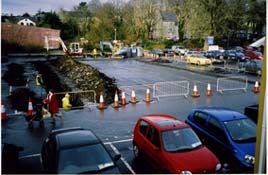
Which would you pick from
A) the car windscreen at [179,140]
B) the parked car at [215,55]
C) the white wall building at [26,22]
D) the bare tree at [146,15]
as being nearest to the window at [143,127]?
the car windscreen at [179,140]

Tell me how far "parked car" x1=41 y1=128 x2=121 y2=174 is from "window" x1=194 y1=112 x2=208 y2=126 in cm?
373

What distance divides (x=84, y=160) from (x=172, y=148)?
7.36 ft

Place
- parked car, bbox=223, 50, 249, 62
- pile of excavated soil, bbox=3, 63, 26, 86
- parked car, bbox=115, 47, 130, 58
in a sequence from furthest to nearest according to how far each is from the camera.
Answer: parked car, bbox=115, 47, 130, 58 < parked car, bbox=223, 50, 249, 62 < pile of excavated soil, bbox=3, 63, 26, 86

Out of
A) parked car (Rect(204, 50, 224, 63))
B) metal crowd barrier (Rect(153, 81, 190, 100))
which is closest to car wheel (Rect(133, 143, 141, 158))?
metal crowd barrier (Rect(153, 81, 190, 100))

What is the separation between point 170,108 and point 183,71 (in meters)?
14.3

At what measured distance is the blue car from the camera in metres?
7.93

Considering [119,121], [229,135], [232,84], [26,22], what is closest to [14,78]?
[119,121]

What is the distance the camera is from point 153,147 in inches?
303

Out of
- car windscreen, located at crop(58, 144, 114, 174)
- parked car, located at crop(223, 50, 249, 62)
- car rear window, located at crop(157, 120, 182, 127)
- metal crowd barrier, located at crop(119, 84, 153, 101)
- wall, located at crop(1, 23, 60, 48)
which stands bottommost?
metal crowd barrier, located at crop(119, 84, 153, 101)

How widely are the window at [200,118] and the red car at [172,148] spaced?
4.55 ft

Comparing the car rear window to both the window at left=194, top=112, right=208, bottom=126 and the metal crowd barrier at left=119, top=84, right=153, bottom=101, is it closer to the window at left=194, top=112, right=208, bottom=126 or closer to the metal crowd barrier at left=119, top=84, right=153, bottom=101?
the window at left=194, top=112, right=208, bottom=126

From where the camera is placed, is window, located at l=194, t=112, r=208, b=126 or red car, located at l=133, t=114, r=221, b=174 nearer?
red car, located at l=133, t=114, r=221, b=174

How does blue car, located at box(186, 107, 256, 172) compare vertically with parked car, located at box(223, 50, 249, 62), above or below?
below

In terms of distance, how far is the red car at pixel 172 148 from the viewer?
7105 millimetres
